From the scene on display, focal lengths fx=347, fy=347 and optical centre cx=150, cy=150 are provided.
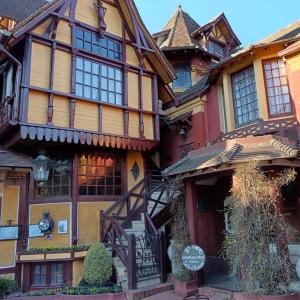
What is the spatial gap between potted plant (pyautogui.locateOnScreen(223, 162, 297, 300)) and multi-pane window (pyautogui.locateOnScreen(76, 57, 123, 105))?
6205 millimetres

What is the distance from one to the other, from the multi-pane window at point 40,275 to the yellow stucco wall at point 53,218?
2.41 feet

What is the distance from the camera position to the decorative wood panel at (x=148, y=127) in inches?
528

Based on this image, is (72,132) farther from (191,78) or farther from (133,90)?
(191,78)

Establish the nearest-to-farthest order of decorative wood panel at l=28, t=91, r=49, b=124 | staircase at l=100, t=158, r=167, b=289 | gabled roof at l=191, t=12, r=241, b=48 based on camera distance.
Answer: staircase at l=100, t=158, r=167, b=289, decorative wood panel at l=28, t=91, r=49, b=124, gabled roof at l=191, t=12, r=241, b=48

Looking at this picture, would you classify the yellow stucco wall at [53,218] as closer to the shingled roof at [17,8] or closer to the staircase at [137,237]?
the staircase at [137,237]

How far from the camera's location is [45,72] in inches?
441

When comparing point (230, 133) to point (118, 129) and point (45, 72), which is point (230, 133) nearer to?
point (118, 129)

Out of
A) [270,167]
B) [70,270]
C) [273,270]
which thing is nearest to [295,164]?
[270,167]

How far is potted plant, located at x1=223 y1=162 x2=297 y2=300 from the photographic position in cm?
716

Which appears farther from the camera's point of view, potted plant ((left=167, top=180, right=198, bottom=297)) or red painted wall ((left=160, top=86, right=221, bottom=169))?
red painted wall ((left=160, top=86, right=221, bottom=169))

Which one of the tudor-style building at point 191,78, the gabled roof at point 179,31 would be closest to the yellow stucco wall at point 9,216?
the tudor-style building at point 191,78

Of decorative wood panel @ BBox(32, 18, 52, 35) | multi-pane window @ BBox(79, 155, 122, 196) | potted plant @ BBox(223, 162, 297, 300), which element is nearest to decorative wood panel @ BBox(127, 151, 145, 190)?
multi-pane window @ BBox(79, 155, 122, 196)

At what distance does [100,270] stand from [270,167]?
5.28 m

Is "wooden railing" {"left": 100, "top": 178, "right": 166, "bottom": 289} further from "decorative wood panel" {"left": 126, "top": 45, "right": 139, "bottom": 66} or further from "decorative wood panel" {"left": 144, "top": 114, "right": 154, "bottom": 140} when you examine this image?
"decorative wood panel" {"left": 126, "top": 45, "right": 139, "bottom": 66}
